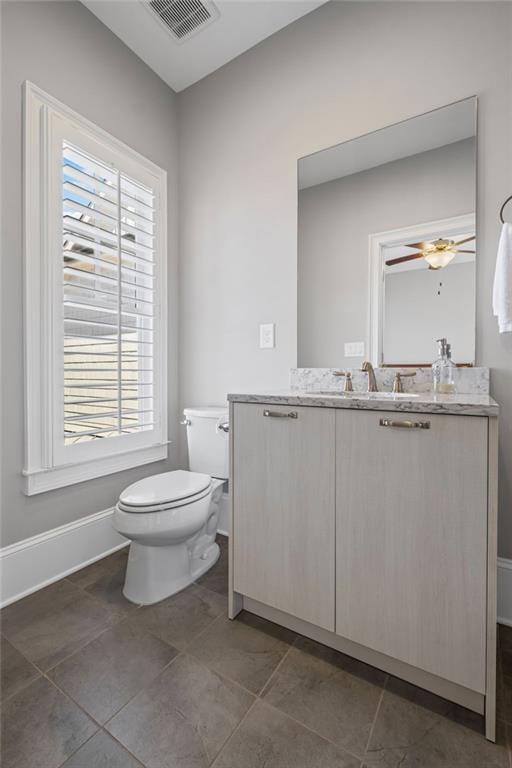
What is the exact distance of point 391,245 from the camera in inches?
64.4

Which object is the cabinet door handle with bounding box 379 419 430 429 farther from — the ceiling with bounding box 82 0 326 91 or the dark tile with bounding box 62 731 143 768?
the ceiling with bounding box 82 0 326 91

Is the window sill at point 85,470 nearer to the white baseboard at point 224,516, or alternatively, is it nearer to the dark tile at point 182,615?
the white baseboard at point 224,516

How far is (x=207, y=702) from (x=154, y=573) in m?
0.59

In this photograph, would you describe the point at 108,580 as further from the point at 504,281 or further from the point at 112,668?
the point at 504,281

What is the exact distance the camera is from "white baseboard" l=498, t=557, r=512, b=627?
1404 millimetres

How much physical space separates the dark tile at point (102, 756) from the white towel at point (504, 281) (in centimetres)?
178

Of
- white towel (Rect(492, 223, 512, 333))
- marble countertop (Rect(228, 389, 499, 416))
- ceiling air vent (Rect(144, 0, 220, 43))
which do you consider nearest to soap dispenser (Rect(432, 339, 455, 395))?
white towel (Rect(492, 223, 512, 333))

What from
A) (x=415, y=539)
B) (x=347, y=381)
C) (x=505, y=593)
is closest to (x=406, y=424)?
(x=415, y=539)

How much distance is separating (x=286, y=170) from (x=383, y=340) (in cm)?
106

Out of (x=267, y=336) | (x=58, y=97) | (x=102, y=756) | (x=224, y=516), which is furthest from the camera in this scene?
(x=224, y=516)

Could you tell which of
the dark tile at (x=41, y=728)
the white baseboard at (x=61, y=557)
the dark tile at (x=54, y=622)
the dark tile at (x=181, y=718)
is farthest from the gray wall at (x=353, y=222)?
the dark tile at (x=41, y=728)

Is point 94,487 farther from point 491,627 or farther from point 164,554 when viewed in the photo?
point 491,627

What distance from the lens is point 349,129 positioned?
1703 mm

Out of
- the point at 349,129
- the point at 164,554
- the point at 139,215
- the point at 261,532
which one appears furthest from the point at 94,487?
the point at 349,129
